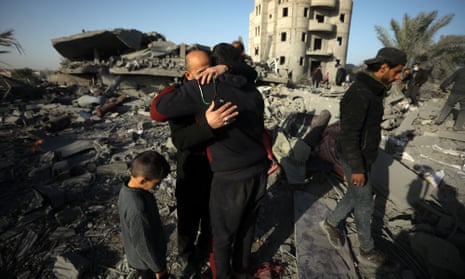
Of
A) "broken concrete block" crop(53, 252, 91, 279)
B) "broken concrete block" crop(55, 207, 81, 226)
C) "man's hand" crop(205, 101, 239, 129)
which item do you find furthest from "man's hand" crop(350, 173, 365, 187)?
"broken concrete block" crop(55, 207, 81, 226)

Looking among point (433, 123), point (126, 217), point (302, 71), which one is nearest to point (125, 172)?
point (126, 217)

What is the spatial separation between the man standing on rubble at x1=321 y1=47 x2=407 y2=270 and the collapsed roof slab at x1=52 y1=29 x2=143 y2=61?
45.1 feet

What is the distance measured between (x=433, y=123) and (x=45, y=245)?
959cm

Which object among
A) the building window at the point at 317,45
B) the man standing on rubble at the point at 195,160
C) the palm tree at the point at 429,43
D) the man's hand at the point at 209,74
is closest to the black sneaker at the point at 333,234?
the man standing on rubble at the point at 195,160

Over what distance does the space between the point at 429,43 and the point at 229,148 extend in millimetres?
20135

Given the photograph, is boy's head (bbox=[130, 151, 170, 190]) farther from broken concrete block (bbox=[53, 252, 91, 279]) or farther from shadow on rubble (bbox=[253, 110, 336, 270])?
shadow on rubble (bbox=[253, 110, 336, 270])

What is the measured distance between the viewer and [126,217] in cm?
154

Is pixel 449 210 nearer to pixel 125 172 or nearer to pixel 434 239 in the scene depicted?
pixel 434 239

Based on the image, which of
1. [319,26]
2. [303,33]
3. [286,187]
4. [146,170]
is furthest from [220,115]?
[319,26]

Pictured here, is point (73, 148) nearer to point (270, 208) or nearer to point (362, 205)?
point (270, 208)

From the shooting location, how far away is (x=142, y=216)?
1.54m

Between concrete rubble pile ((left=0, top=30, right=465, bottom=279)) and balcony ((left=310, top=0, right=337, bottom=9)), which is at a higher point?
balcony ((left=310, top=0, right=337, bottom=9))

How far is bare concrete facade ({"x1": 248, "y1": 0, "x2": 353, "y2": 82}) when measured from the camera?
2439 cm

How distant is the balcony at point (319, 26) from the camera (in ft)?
80.9
